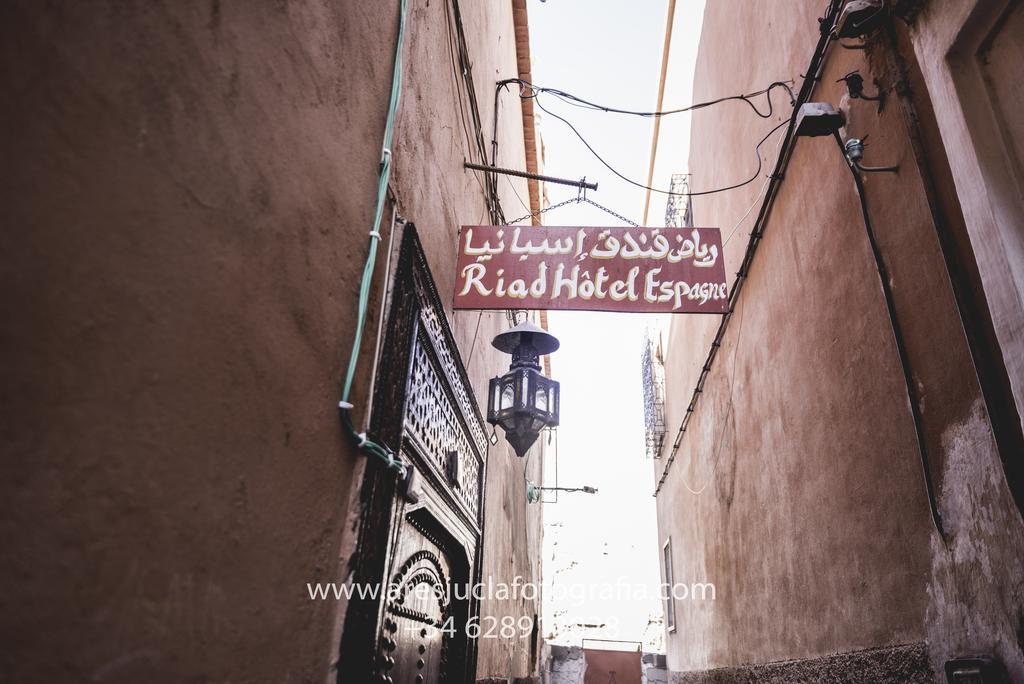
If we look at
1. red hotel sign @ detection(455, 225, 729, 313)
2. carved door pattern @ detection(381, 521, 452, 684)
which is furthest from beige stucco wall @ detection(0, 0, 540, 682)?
red hotel sign @ detection(455, 225, 729, 313)

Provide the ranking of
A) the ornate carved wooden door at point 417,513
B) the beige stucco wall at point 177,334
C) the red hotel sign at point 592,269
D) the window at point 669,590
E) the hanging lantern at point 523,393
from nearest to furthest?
the beige stucco wall at point 177,334 < the ornate carved wooden door at point 417,513 < the red hotel sign at point 592,269 < the hanging lantern at point 523,393 < the window at point 669,590

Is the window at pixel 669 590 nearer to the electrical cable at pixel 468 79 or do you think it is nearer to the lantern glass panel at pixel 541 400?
the lantern glass panel at pixel 541 400

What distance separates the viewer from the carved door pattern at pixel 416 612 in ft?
8.07

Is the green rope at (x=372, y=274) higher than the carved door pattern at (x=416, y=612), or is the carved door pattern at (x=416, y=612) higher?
the green rope at (x=372, y=274)

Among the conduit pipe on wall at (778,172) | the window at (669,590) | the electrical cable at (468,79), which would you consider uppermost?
the electrical cable at (468,79)

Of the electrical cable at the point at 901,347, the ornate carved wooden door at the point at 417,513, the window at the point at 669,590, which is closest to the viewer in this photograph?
the ornate carved wooden door at the point at 417,513

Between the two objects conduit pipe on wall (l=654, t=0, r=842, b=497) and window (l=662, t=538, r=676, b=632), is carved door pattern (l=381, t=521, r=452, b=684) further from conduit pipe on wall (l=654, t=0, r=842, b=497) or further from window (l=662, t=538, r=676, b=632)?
window (l=662, t=538, r=676, b=632)

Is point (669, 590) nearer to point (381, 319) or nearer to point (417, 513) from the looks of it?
point (417, 513)

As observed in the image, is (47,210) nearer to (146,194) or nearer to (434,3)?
(146,194)

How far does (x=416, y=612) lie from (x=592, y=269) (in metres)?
1.88

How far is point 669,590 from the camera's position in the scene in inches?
407

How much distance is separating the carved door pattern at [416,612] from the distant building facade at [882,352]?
6.44ft

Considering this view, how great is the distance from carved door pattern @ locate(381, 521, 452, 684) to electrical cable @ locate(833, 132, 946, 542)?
2.01m

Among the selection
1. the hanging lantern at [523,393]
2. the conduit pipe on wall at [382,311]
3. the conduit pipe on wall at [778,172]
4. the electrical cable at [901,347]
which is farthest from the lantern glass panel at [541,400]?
the electrical cable at [901,347]
